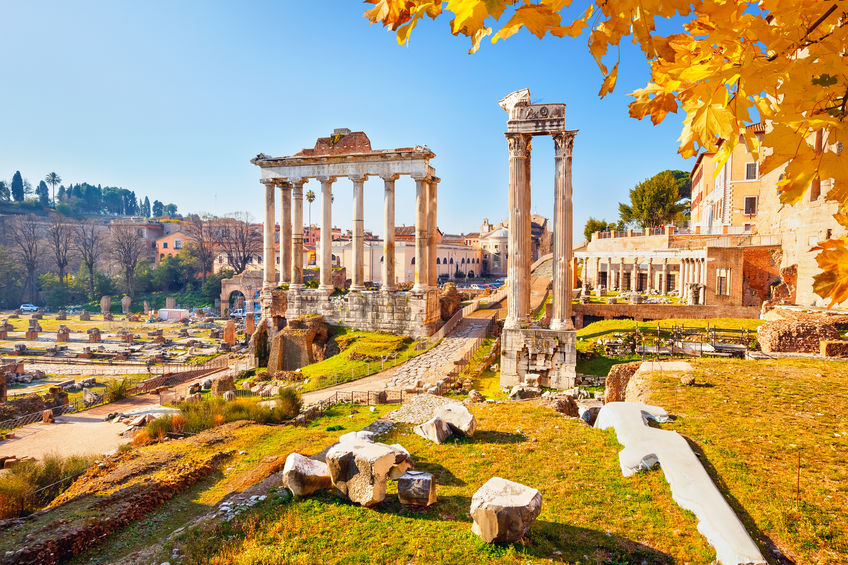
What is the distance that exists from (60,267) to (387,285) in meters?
61.5

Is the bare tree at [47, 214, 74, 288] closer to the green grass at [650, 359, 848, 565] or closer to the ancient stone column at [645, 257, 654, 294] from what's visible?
the ancient stone column at [645, 257, 654, 294]

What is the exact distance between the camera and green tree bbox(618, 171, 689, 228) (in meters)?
48.9

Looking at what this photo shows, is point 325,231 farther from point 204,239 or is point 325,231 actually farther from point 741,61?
point 204,239

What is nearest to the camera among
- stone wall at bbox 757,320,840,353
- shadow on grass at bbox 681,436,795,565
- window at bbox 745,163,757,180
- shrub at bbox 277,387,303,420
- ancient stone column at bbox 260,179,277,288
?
shadow on grass at bbox 681,436,795,565

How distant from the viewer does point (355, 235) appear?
82.2ft

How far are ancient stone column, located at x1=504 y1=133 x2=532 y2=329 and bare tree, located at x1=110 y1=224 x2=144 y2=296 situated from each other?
59.1 m

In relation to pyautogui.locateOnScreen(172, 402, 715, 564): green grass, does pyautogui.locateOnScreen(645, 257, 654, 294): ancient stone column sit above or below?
above

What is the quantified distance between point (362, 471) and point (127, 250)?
2664 inches

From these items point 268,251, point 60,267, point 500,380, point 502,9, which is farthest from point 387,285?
point 60,267

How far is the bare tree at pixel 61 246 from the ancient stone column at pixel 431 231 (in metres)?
59.2

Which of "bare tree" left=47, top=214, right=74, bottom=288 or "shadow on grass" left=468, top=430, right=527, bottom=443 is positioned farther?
"bare tree" left=47, top=214, right=74, bottom=288

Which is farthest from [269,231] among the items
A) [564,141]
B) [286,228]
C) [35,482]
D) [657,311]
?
[657,311]

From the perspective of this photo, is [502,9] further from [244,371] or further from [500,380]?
[244,371]

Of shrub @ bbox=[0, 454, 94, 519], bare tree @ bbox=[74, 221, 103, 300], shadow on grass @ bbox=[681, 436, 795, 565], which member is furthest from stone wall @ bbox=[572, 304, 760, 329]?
bare tree @ bbox=[74, 221, 103, 300]
